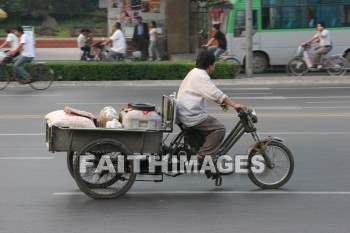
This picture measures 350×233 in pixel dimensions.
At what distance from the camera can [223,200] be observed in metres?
7.77

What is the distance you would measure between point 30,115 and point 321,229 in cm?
902

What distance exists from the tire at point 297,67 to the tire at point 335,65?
27.4 inches

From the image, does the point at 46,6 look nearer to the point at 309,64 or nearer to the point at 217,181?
the point at 309,64

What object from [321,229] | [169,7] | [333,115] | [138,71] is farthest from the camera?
[169,7]

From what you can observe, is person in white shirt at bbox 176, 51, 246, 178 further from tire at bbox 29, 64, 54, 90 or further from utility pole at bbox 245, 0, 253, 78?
utility pole at bbox 245, 0, 253, 78

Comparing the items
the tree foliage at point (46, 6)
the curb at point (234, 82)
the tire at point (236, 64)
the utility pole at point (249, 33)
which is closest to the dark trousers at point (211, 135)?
the curb at point (234, 82)

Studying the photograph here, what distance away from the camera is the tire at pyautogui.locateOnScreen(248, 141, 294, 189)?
809 centimetres

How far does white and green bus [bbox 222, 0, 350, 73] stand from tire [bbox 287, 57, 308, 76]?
1.52m

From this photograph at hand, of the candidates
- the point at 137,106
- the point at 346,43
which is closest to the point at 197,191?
the point at 137,106

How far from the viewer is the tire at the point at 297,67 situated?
76.9 ft

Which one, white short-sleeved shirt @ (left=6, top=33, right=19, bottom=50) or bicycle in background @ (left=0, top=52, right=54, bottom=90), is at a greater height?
white short-sleeved shirt @ (left=6, top=33, right=19, bottom=50)

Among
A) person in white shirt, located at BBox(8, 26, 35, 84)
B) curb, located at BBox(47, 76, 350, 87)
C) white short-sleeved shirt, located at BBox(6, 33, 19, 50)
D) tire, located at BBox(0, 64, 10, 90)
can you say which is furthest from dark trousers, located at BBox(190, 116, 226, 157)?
curb, located at BBox(47, 76, 350, 87)

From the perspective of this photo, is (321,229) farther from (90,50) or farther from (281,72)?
(90,50)

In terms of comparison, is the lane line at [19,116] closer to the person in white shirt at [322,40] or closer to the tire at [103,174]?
the tire at [103,174]
